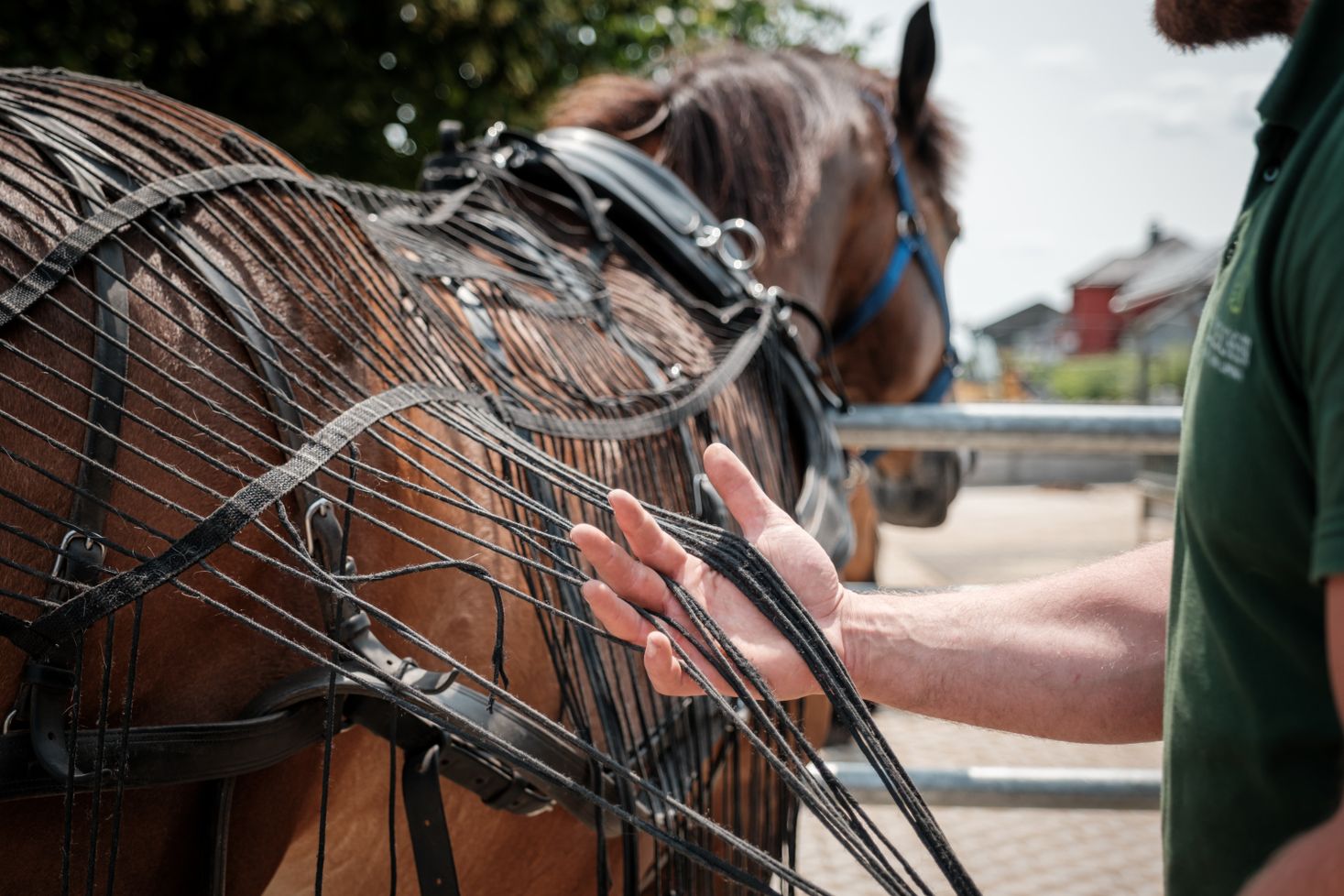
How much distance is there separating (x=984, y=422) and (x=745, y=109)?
1.03 meters

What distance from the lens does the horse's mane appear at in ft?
8.87

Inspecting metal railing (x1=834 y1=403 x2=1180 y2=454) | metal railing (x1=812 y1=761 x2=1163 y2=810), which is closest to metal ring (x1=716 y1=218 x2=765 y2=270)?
metal railing (x1=834 y1=403 x2=1180 y2=454)

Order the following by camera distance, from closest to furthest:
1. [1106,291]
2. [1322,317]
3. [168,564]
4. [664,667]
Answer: [1322,317] → [168,564] → [664,667] → [1106,291]

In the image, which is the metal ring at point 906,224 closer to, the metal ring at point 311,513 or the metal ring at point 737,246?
the metal ring at point 737,246

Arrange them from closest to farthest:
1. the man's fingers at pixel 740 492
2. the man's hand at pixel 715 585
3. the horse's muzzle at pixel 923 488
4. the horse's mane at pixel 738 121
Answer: the man's hand at pixel 715 585 → the man's fingers at pixel 740 492 → the horse's mane at pixel 738 121 → the horse's muzzle at pixel 923 488

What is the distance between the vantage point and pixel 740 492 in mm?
1225

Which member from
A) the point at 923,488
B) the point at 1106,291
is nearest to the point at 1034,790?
the point at 923,488

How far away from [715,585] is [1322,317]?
0.66 m

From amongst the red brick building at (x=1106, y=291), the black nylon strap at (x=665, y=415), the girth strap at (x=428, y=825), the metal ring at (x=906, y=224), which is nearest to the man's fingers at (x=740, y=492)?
A: the black nylon strap at (x=665, y=415)

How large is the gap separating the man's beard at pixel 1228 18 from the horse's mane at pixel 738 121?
173 cm

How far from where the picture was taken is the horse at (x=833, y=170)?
2.72 metres

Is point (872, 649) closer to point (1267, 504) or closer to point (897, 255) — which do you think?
point (1267, 504)

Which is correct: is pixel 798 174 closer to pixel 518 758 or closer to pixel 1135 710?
pixel 1135 710

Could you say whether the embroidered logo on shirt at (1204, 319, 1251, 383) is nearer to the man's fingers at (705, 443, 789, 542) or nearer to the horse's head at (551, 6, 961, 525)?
the man's fingers at (705, 443, 789, 542)
